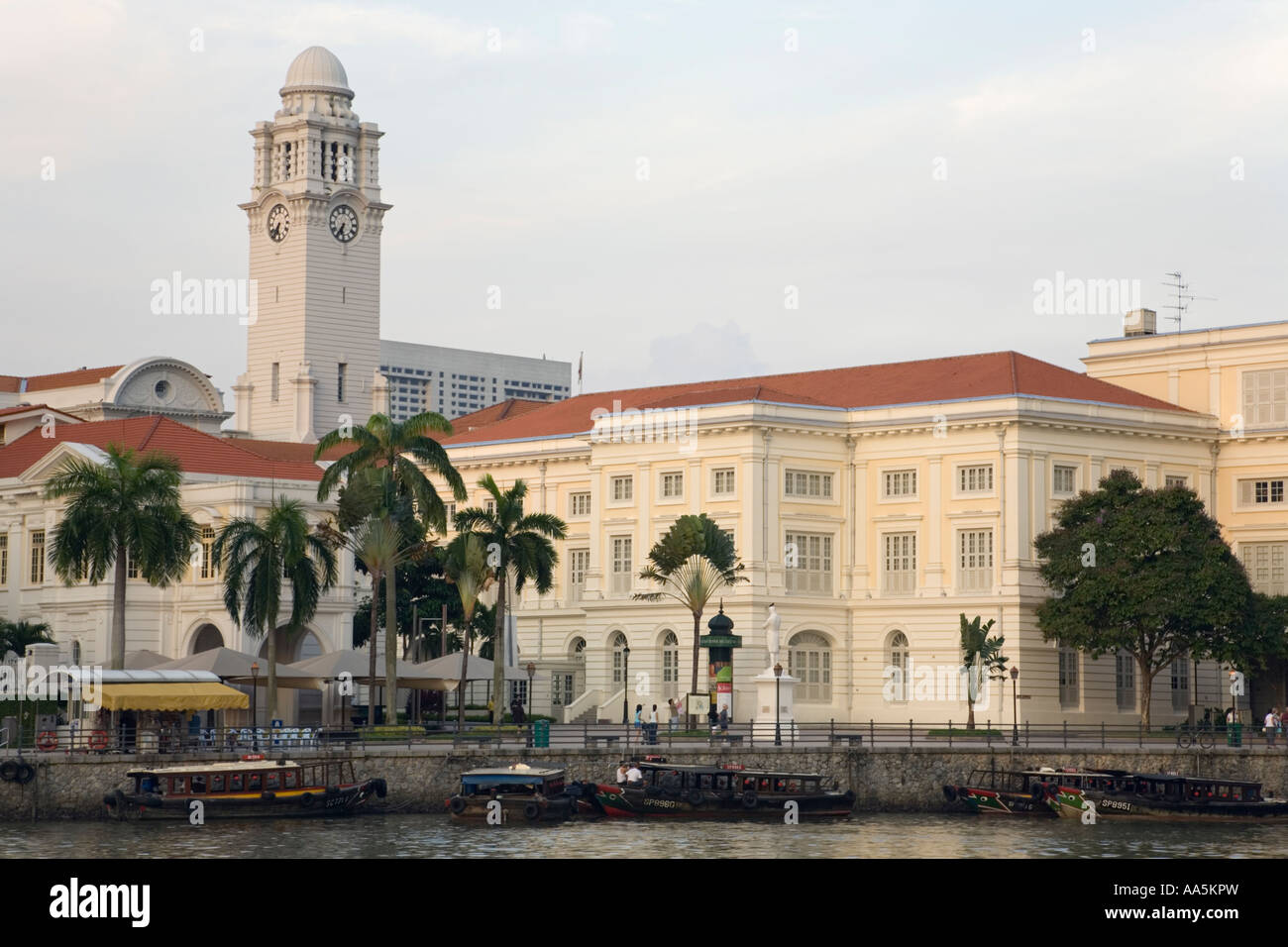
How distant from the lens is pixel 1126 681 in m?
87.1

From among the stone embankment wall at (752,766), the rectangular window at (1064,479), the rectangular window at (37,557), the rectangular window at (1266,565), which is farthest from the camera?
the rectangular window at (1266,565)

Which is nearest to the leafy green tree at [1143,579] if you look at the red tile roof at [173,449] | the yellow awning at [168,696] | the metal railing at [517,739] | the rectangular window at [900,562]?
the rectangular window at [900,562]

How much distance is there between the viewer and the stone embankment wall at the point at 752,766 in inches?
2216

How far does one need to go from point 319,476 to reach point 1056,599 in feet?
94.6

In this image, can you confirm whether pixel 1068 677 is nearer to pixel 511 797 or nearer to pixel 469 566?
pixel 469 566

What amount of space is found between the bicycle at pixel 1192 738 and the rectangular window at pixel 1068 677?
15.3 m

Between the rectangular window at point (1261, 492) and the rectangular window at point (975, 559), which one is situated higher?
the rectangular window at point (1261, 492)

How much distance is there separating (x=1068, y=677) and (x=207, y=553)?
3245 cm

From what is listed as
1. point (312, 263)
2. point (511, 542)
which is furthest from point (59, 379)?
point (511, 542)

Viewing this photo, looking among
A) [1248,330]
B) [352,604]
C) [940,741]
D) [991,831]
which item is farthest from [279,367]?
[991,831]

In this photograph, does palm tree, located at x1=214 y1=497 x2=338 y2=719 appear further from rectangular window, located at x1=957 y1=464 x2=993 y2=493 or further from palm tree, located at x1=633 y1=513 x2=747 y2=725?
rectangular window, located at x1=957 y1=464 x2=993 y2=493

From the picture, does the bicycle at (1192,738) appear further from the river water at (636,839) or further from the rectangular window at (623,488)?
the rectangular window at (623,488)
